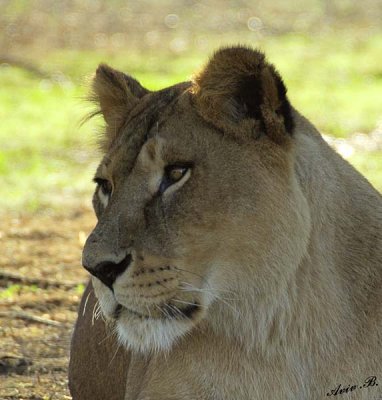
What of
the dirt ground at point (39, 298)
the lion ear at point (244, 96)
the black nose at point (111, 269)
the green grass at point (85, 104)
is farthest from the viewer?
the green grass at point (85, 104)

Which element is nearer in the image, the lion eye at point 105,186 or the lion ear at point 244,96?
the lion ear at point 244,96

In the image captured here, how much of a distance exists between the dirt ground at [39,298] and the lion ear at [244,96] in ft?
6.41

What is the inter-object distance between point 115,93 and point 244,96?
813 millimetres

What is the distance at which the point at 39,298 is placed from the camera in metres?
6.97

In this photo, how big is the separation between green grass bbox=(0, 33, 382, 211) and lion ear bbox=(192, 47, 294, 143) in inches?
217

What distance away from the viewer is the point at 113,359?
480 cm

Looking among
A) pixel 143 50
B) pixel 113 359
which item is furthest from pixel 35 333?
pixel 143 50

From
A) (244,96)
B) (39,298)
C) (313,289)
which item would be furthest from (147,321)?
(39,298)

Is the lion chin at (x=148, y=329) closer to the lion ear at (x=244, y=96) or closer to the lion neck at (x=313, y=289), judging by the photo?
the lion neck at (x=313, y=289)

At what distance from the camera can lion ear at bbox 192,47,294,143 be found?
3.77m

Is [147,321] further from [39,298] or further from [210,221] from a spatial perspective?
[39,298]

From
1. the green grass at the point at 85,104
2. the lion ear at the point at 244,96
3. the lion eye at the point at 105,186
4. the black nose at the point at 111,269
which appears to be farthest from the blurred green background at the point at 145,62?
the black nose at the point at 111,269

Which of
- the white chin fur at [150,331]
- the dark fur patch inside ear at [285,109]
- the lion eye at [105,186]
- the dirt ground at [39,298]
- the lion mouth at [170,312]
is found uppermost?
the dark fur patch inside ear at [285,109]

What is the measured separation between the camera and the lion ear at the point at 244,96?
3.77 metres
